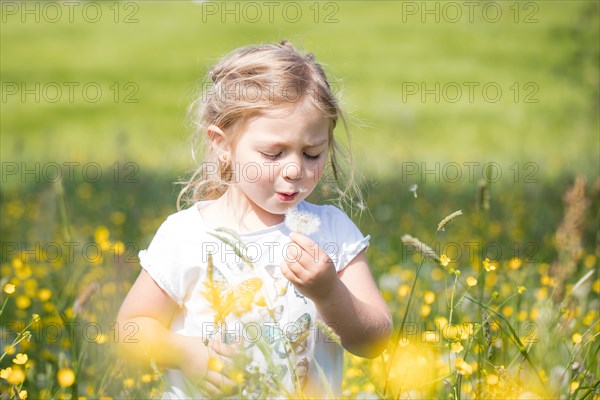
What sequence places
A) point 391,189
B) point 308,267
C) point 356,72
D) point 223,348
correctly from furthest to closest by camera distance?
point 356,72, point 391,189, point 223,348, point 308,267

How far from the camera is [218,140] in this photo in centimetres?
233

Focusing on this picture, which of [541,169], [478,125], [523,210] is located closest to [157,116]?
[478,125]

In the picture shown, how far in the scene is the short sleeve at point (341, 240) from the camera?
2.21 meters

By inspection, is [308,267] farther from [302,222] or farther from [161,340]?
[161,340]

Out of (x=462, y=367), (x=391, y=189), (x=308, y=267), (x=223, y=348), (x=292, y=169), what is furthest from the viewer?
(x=391, y=189)

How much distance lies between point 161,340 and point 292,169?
54 cm

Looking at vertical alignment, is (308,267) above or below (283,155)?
below

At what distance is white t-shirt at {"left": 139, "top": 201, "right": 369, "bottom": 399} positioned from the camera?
2.10 m

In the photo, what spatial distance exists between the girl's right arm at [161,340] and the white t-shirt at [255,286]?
33mm

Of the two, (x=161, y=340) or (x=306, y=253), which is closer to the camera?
(x=306, y=253)

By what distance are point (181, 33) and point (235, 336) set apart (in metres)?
19.0

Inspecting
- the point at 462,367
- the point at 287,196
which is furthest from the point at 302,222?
the point at 462,367

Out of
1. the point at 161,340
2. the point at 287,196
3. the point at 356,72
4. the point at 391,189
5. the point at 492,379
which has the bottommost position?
the point at 356,72

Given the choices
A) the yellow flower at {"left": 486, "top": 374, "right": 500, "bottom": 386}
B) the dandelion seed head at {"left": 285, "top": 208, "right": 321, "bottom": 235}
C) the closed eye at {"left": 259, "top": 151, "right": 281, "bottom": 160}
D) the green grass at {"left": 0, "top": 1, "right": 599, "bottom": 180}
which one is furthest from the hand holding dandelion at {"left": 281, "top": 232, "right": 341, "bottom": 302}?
the green grass at {"left": 0, "top": 1, "right": 599, "bottom": 180}
